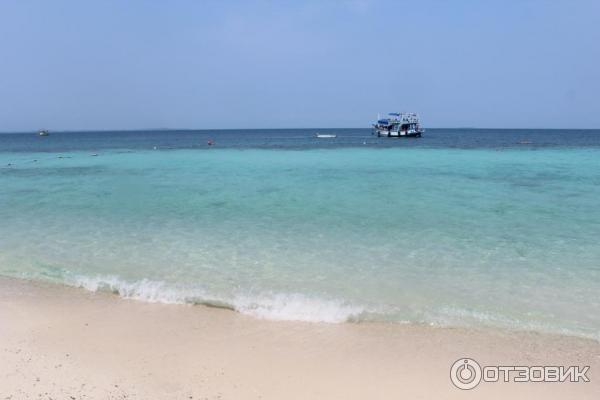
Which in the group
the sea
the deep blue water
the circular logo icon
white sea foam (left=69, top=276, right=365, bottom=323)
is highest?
the deep blue water

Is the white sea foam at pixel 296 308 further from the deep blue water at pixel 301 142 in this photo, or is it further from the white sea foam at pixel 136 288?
the deep blue water at pixel 301 142

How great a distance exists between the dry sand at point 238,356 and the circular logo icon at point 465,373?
8 cm

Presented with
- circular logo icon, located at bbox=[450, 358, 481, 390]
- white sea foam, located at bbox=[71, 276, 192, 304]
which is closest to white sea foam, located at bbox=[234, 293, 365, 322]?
Result: white sea foam, located at bbox=[71, 276, 192, 304]

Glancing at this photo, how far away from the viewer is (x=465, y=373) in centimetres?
462

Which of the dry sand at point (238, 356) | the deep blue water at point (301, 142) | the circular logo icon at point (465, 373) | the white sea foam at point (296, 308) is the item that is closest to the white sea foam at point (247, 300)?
the white sea foam at point (296, 308)

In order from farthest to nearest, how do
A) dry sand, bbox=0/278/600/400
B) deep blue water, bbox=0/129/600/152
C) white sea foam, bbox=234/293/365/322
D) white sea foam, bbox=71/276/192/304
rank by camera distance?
deep blue water, bbox=0/129/600/152
white sea foam, bbox=71/276/192/304
white sea foam, bbox=234/293/365/322
dry sand, bbox=0/278/600/400

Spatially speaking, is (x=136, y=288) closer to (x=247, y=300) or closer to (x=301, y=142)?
(x=247, y=300)

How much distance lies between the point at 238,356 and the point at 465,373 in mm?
2472

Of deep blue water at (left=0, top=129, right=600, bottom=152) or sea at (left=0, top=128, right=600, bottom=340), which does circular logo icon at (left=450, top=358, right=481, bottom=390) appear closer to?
sea at (left=0, top=128, right=600, bottom=340)

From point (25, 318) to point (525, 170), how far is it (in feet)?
79.3

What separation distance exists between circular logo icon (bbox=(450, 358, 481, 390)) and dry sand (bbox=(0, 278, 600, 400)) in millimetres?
79

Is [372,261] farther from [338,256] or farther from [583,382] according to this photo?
[583,382]

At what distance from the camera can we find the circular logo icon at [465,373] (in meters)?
4.42

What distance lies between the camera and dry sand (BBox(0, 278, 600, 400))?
427 centimetres
